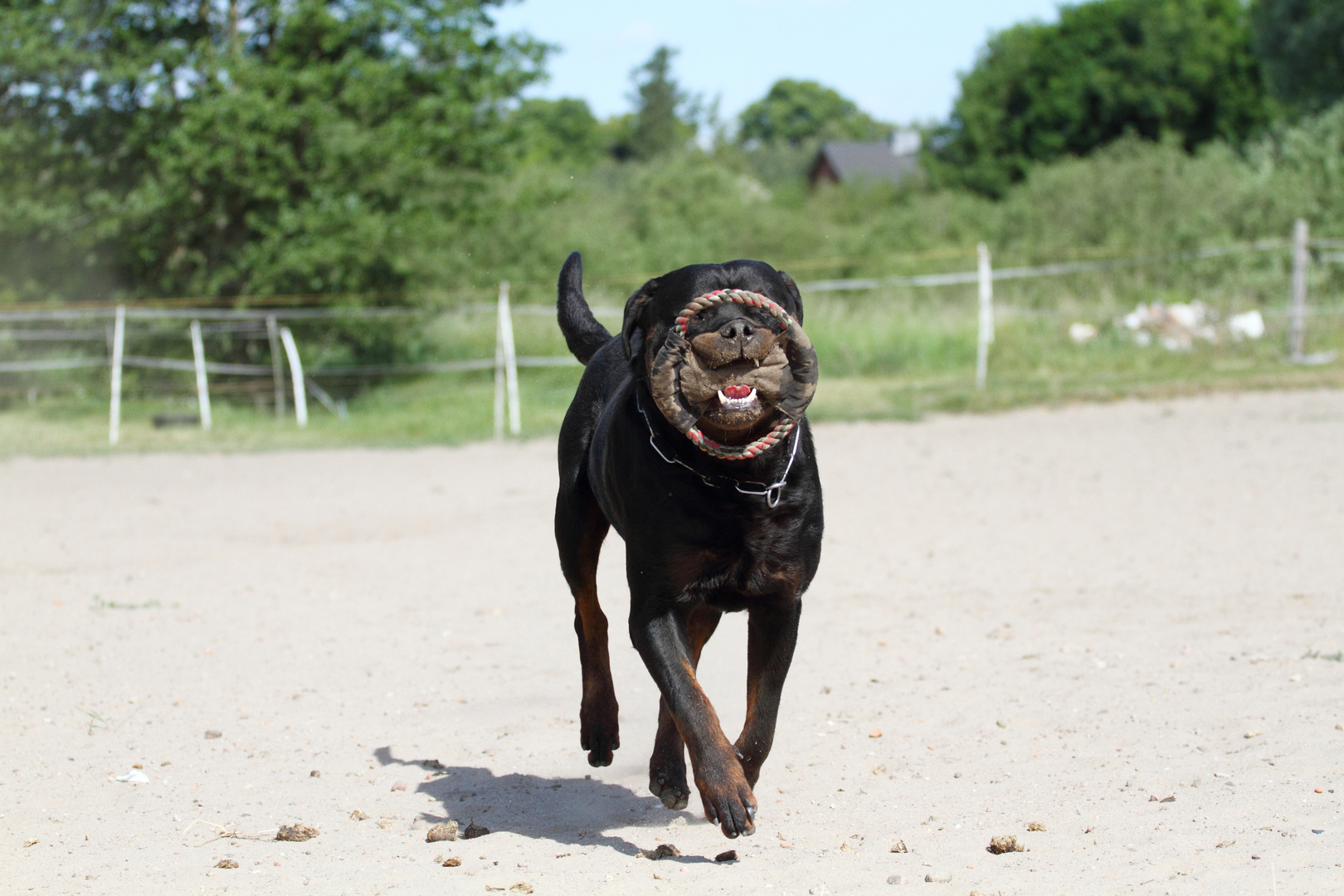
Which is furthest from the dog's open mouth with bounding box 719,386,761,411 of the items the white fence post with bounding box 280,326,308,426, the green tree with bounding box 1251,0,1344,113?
the green tree with bounding box 1251,0,1344,113

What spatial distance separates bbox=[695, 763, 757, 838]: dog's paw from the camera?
3215 mm

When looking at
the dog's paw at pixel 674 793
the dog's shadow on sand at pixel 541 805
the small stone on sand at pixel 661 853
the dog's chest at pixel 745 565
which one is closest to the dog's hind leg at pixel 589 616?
the dog's shadow on sand at pixel 541 805

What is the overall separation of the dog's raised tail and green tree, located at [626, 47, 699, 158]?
73323 mm

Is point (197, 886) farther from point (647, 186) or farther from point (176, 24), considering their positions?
point (647, 186)

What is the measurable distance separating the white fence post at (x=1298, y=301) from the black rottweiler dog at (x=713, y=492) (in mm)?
14742

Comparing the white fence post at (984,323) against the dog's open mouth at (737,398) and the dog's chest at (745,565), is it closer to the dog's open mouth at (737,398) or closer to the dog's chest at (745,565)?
the dog's chest at (745,565)

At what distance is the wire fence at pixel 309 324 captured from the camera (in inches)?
623

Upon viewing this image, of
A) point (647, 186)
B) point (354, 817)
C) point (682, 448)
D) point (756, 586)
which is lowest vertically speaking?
point (354, 817)

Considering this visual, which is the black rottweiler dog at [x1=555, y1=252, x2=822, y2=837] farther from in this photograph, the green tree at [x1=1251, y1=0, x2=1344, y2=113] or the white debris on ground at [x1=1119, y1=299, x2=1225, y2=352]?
the green tree at [x1=1251, y1=0, x2=1344, y2=113]

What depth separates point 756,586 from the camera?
3.51 metres

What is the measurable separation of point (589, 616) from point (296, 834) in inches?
45.2

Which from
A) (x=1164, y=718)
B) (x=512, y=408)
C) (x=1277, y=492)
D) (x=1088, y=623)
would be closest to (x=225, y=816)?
(x=1164, y=718)

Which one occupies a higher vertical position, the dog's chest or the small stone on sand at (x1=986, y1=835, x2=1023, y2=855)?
Answer: the dog's chest

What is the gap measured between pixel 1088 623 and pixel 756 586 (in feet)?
10.1
